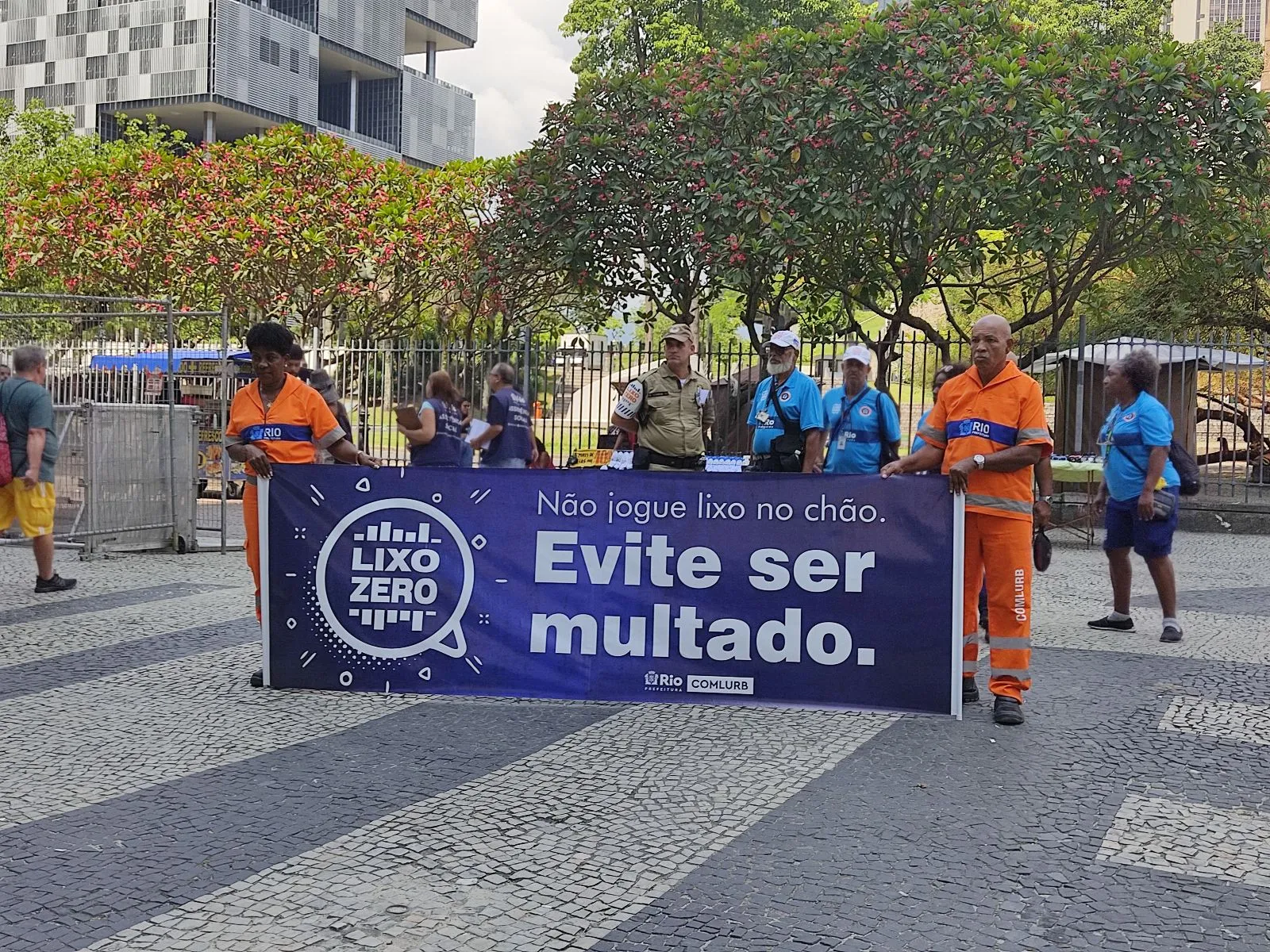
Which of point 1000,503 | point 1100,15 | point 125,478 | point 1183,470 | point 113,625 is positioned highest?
point 1100,15

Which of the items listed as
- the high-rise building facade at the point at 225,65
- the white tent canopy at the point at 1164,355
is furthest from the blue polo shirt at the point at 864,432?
the high-rise building facade at the point at 225,65

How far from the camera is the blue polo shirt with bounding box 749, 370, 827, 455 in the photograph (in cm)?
827

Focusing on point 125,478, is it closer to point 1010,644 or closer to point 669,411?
point 669,411

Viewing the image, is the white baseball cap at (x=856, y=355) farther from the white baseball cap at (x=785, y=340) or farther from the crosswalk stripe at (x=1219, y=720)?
the crosswalk stripe at (x=1219, y=720)

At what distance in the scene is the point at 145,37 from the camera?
69000mm

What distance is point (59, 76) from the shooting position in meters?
71.8

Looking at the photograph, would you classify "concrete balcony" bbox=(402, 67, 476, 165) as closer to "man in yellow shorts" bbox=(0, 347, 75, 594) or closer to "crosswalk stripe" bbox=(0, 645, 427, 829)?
"man in yellow shorts" bbox=(0, 347, 75, 594)

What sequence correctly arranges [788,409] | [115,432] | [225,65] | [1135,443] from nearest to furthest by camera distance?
[788,409]
[1135,443]
[115,432]
[225,65]

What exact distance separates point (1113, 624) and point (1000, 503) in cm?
321

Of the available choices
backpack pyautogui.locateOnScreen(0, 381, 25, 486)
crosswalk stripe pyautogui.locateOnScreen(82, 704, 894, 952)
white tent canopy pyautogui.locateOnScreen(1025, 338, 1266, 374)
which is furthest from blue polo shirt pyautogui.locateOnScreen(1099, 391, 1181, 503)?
white tent canopy pyautogui.locateOnScreen(1025, 338, 1266, 374)

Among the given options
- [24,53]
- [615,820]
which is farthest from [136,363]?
[24,53]

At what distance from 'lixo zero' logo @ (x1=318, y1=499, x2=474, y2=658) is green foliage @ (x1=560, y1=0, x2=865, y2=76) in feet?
99.1

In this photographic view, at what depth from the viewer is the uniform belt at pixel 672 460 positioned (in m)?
8.11

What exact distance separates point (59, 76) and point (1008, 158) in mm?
67339
